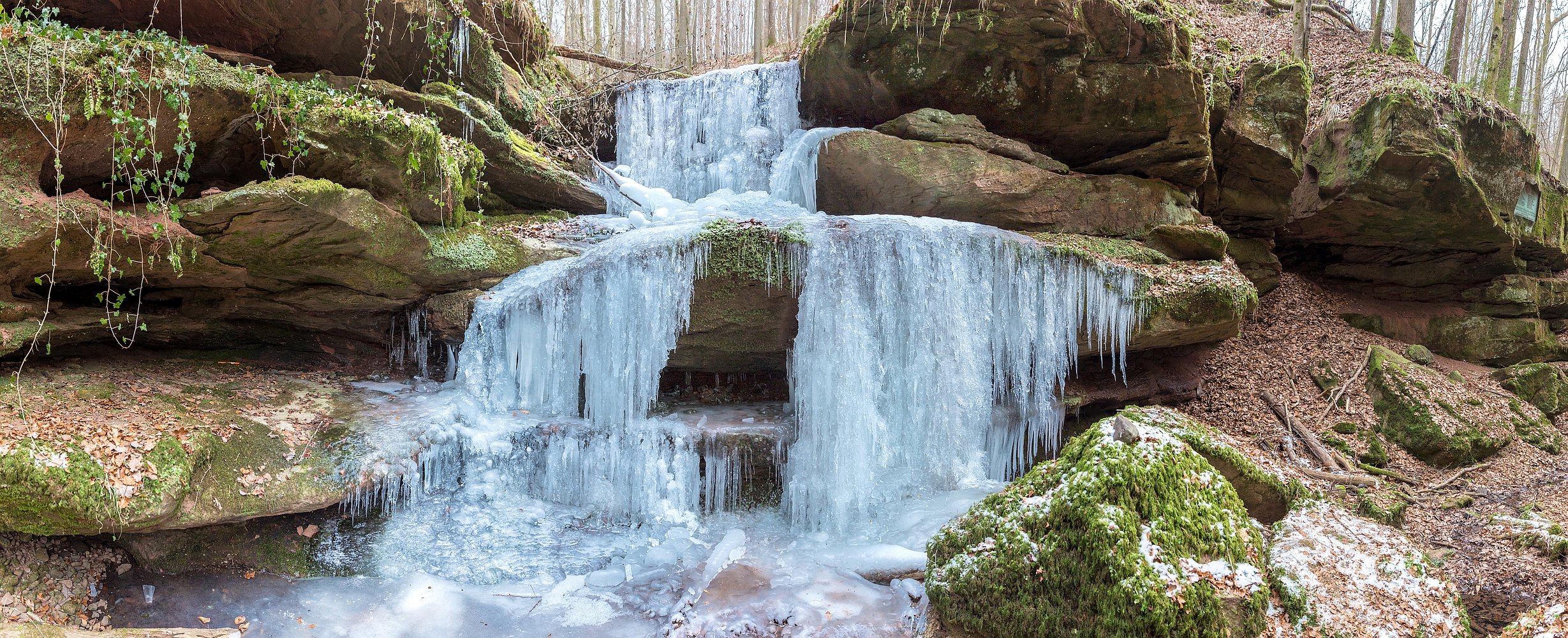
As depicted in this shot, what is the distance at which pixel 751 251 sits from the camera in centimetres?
696

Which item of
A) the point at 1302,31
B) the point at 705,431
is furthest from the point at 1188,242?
the point at 705,431

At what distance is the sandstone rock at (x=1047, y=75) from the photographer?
8.18 metres

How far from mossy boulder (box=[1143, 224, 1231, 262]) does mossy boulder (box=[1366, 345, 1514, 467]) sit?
2.31 meters

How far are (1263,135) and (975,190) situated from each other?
4.03 meters

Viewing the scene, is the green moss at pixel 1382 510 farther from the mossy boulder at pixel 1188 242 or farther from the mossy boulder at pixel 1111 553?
the mossy boulder at pixel 1188 242

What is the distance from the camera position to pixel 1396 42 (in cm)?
1183

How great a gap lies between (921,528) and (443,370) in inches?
201

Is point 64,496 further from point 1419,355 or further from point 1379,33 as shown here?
point 1379,33

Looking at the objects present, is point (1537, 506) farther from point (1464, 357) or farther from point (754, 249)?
point (754, 249)

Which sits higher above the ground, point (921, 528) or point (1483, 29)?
point (1483, 29)

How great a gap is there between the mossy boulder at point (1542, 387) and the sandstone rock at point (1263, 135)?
3.40 metres

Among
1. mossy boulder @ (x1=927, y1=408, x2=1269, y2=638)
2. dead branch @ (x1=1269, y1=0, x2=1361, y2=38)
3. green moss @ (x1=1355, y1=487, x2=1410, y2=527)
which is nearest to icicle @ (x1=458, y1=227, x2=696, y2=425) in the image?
mossy boulder @ (x1=927, y1=408, x2=1269, y2=638)

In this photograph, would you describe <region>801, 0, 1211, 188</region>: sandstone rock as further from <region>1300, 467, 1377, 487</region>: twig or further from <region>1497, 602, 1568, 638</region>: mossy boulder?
<region>1497, 602, 1568, 638</region>: mossy boulder

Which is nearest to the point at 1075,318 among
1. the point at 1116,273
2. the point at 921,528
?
the point at 1116,273
